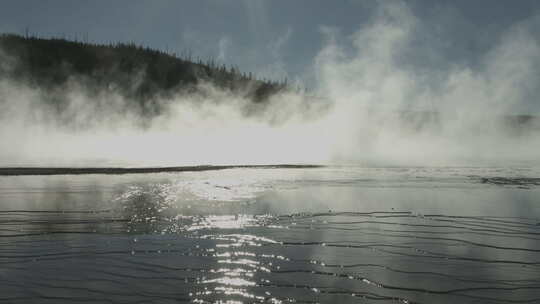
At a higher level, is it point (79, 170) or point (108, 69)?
point (108, 69)

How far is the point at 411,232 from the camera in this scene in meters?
7.48

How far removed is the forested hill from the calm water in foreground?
5112cm

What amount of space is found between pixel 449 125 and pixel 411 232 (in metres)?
81.1

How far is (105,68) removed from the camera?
65.6 m

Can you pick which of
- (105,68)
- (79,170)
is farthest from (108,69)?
(79,170)

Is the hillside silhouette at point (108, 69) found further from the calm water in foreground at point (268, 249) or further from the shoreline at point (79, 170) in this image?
the calm water in foreground at point (268, 249)

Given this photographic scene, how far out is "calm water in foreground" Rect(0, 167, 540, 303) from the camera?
4.57m

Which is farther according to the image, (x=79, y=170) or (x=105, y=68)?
(x=105, y=68)

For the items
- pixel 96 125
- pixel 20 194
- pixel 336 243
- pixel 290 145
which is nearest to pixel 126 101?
pixel 96 125

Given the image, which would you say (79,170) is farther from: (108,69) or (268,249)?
(108,69)

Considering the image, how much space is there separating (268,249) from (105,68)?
210 feet

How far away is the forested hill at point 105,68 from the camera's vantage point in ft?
194

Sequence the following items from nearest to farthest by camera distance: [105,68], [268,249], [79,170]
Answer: [268,249] < [79,170] < [105,68]

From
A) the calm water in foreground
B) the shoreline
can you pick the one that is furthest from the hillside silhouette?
the calm water in foreground
